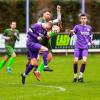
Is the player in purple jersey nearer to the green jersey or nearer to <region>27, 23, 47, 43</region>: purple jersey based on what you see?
<region>27, 23, 47, 43</region>: purple jersey

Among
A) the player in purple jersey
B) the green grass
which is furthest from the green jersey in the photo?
the player in purple jersey

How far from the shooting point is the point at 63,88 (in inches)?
600

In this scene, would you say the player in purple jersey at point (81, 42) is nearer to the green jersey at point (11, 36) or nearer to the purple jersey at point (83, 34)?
the purple jersey at point (83, 34)

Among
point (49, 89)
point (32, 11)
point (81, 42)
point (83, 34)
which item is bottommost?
point (49, 89)

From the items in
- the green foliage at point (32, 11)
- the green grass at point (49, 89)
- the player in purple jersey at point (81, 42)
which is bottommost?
the green grass at point (49, 89)

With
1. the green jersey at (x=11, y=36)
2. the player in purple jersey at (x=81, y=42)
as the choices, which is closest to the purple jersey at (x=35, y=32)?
the player in purple jersey at (x=81, y=42)

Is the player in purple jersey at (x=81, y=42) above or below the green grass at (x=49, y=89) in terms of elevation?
above

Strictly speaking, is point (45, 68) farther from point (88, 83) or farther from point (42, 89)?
point (42, 89)

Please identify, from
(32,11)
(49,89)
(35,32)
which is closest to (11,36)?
(35,32)

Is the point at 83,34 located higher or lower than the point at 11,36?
higher

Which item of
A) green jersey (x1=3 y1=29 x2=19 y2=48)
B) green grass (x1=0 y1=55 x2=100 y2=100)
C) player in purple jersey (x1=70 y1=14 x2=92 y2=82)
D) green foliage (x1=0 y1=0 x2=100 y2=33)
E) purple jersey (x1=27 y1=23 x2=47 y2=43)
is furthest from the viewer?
green foliage (x1=0 y1=0 x2=100 y2=33)

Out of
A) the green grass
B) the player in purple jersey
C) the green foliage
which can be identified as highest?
the green foliage

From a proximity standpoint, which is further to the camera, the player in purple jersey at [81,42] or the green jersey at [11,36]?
the green jersey at [11,36]

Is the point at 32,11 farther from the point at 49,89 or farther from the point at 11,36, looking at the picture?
the point at 49,89
